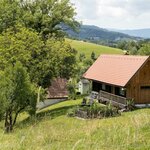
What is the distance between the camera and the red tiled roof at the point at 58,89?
69250 mm

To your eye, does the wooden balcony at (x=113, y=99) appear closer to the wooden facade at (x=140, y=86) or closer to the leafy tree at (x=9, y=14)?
the wooden facade at (x=140, y=86)

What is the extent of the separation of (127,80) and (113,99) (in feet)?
11.9

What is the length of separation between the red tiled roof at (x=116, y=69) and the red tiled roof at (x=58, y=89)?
16412mm

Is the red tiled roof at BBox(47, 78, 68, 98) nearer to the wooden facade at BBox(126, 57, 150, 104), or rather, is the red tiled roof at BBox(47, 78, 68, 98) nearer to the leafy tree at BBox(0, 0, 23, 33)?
the leafy tree at BBox(0, 0, 23, 33)

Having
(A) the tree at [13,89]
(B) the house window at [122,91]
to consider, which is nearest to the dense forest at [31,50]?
(A) the tree at [13,89]

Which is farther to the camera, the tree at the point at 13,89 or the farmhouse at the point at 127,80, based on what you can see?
the farmhouse at the point at 127,80

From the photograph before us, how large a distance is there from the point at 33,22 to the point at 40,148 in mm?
46878

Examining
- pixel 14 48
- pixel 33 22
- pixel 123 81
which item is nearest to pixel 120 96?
pixel 123 81

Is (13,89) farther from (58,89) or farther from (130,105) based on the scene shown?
(58,89)

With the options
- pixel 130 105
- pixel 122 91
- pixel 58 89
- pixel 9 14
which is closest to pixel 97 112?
pixel 130 105

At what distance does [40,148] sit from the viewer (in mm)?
11422

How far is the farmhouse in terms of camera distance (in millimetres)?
44000

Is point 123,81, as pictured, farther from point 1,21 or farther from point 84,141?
point 84,141

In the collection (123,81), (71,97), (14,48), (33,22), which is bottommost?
(71,97)
